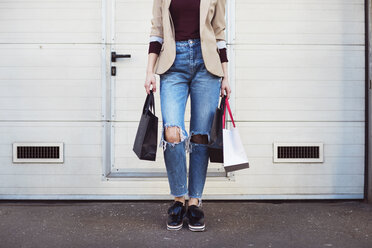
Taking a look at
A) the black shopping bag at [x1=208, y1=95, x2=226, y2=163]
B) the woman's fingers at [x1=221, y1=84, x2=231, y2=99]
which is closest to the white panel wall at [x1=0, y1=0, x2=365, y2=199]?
the woman's fingers at [x1=221, y1=84, x2=231, y2=99]

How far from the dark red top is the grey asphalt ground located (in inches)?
52.9

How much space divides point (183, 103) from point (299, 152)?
1.52 meters

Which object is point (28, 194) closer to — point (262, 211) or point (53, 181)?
point (53, 181)

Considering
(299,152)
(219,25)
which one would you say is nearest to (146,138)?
(219,25)

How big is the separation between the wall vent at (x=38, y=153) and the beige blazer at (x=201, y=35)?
4.95 ft

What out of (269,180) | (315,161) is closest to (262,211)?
(269,180)

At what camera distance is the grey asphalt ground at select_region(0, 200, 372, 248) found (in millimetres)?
2672

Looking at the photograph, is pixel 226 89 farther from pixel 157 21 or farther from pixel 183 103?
pixel 157 21

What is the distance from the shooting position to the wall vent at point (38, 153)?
3.78 meters

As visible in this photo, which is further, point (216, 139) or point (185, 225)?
point (185, 225)

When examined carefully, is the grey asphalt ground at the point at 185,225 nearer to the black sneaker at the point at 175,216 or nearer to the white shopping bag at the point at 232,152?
the black sneaker at the point at 175,216

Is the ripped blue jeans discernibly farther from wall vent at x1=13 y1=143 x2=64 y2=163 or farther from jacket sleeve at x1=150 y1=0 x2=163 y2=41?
wall vent at x1=13 y1=143 x2=64 y2=163

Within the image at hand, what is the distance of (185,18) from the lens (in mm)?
2793

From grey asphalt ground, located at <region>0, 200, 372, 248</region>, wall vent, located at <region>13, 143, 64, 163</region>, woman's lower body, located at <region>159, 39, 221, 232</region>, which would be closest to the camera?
grey asphalt ground, located at <region>0, 200, 372, 248</region>
